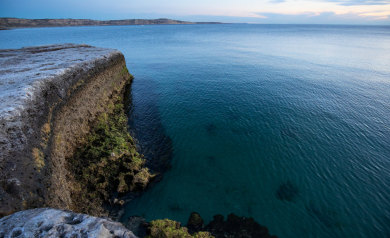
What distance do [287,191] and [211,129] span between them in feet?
44.5

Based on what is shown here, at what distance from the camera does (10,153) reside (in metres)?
11.6

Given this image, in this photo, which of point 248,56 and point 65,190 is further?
point 248,56

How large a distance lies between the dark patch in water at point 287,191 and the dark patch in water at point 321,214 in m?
1.60

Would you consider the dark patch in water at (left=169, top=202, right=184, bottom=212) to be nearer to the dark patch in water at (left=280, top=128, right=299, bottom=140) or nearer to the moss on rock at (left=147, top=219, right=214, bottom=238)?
the moss on rock at (left=147, top=219, right=214, bottom=238)

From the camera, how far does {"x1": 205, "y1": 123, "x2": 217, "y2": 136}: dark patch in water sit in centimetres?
2715

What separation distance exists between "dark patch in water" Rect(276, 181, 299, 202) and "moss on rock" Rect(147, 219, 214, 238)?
30.2ft

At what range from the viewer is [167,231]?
509 inches

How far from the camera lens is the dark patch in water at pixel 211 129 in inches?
1069

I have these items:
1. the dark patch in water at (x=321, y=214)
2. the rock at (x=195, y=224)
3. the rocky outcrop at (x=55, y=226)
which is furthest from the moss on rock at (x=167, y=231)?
the dark patch in water at (x=321, y=214)

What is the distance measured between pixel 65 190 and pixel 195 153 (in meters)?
14.5

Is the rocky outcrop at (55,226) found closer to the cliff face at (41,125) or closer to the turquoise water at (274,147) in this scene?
the cliff face at (41,125)

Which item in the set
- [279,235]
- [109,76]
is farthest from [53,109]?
[279,235]

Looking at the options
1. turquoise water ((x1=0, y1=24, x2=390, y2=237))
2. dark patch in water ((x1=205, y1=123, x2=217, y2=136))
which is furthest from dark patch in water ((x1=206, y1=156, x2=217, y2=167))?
dark patch in water ((x1=205, y1=123, x2=217, y2=136))

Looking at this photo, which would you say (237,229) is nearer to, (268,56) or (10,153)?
(10,153)
